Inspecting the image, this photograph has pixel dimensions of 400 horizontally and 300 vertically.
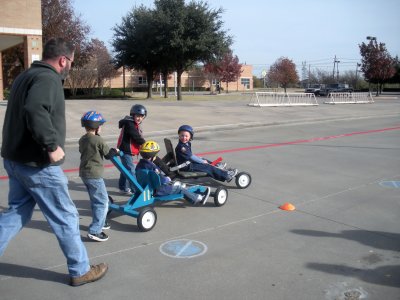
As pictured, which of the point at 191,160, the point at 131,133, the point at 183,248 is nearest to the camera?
the point at 183,248

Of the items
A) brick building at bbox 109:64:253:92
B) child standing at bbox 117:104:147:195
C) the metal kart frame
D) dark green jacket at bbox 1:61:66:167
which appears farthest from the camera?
brick building at bbox 109:64:253:92

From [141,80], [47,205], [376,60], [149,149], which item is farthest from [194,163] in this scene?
[141,80]

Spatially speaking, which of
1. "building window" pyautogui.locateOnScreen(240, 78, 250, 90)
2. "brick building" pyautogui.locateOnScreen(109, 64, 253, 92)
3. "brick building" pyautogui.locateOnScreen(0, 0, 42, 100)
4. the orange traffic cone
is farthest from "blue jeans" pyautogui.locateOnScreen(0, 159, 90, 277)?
"building window" pyautogui.locateOnScreen(240, 78, 250, 90)

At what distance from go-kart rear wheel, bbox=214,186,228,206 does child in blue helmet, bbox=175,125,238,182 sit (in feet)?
2.39

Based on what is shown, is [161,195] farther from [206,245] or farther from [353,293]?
[353,293]

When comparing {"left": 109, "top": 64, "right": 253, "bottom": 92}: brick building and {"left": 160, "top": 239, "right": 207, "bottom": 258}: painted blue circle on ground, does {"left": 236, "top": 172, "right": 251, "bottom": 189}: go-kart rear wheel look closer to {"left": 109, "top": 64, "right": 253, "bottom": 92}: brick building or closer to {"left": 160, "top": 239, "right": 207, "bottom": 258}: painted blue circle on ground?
{"left": 160, "top": 239, "right": 207, "bottom": 258}: painted blue circle on ground

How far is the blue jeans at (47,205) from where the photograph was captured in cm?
322

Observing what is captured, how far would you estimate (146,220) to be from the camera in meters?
4.85

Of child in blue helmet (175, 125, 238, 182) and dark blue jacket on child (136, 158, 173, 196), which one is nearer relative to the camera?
dark blue jacket on child (136, 158, 173, 196)

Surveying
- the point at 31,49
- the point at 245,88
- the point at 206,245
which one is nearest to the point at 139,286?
the point at 206,245

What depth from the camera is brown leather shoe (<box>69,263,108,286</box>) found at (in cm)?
349

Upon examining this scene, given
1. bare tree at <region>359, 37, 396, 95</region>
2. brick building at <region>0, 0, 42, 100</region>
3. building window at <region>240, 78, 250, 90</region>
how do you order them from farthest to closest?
building window at <region>240, 78, 250, 90</region>, bare tree at <region>359, 37, 396, 95</region>, brick building at <region>0, 0, 42, 100</region>

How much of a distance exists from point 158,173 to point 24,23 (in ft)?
65.0

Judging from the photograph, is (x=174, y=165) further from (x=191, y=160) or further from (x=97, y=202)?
(x=97, y=202)
